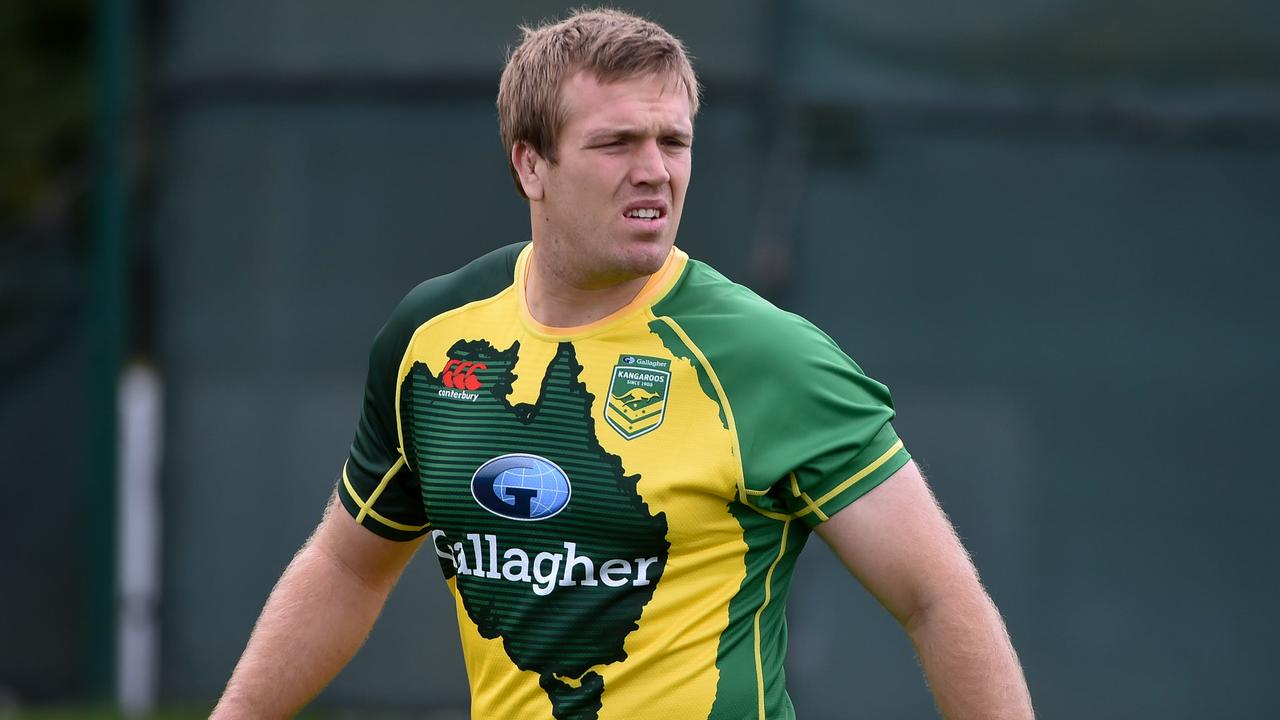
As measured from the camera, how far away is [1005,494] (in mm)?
6621

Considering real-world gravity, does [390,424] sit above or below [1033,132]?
below

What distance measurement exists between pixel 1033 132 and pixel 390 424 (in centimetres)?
412

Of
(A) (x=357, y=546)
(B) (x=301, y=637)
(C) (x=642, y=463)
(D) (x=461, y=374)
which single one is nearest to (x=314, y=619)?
(B) (x=301, y=637)

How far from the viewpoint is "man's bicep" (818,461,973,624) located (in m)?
2.74

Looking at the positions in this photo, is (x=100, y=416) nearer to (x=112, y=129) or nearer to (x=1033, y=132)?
(x=112, y=129)

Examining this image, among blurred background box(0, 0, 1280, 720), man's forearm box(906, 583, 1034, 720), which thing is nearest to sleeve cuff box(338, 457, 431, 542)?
man's forearm box(906, 583, 1034, 720)

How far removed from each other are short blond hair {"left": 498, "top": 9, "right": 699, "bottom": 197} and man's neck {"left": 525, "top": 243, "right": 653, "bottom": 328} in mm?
211

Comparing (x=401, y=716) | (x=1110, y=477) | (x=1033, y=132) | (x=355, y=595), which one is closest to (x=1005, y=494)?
(x=1110, y=477)

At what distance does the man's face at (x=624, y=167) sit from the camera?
282 cm

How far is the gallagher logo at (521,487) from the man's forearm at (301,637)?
0.47m

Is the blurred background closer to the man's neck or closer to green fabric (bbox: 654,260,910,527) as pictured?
the man's neck

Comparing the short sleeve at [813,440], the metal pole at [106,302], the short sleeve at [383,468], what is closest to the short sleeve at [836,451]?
the short sleeve at [813,440]

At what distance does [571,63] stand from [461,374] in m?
0.58

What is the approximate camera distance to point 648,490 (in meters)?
2.81
